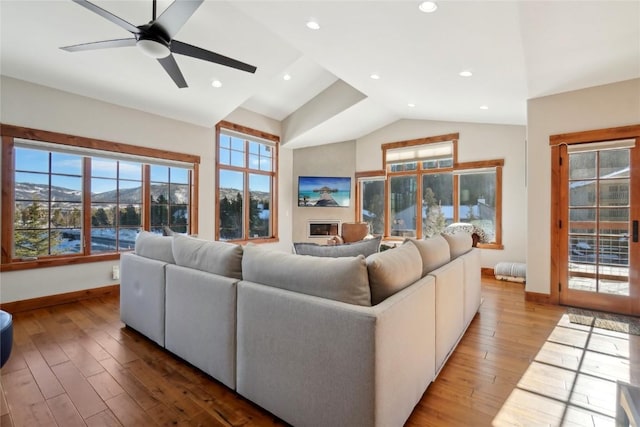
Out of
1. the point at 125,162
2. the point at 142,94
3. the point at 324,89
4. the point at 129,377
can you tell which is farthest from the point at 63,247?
the point at 324,89

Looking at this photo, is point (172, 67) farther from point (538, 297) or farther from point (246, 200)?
point (538, 297)

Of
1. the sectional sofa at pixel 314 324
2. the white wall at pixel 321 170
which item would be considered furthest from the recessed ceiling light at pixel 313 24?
the white wall at pixel 321 170

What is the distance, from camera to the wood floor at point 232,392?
64.2 inches

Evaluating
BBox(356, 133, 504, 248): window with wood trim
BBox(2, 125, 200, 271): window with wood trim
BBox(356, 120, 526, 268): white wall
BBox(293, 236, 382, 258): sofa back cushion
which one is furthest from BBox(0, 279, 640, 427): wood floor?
BBox(356, 133, 504, 248): window with wood trim

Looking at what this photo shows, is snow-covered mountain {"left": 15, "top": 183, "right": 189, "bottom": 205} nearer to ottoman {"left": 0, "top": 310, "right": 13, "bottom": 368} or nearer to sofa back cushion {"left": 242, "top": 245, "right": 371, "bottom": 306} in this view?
ottoman {"left": 0, "top": 310, "right": 13, "bottom": 368}

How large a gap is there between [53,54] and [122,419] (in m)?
3.62

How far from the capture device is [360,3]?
97.7 inches

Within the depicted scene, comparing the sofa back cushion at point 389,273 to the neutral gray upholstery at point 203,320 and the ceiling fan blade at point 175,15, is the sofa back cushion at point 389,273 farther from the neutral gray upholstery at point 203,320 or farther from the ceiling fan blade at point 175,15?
the ceiling fan blade at point 175,15

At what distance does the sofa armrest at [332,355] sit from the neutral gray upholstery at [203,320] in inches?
3.9

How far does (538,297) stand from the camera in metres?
3.69

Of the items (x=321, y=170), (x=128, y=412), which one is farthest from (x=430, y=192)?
(x=128, y=412)

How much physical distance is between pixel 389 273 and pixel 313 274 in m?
0.39

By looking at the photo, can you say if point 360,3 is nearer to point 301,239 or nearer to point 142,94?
point 142,94

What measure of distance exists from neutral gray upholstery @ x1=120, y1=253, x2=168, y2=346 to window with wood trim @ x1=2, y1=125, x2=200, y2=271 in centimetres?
166
